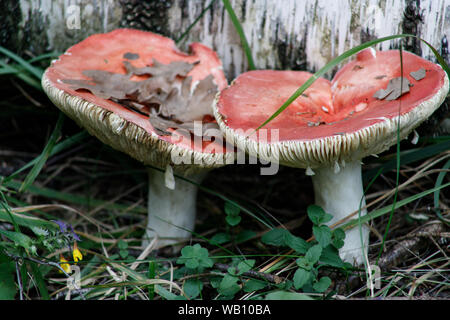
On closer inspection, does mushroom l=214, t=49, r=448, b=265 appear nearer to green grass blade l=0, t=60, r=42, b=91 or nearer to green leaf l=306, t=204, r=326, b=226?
green leaf l=306, t=204, r=326, b=226

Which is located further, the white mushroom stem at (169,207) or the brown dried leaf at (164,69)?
the white mushroom stem at (169,207)

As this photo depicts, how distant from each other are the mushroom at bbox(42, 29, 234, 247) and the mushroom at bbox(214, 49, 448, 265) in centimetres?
20

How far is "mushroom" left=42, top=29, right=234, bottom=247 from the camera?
208cm

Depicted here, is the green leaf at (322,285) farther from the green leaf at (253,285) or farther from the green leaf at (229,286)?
the green leaf at (229,286)

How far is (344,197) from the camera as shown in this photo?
7.61ft

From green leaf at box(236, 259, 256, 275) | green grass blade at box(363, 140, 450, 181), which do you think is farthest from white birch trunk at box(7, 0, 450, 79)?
green leaf at box(236, 259, 256, 275)

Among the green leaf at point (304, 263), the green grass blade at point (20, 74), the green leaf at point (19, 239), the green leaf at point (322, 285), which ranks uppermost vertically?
the green grass blade at point (20, 74)

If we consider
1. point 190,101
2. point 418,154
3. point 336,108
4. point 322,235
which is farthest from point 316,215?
point 190,101

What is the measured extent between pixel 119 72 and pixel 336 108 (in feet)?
3.83

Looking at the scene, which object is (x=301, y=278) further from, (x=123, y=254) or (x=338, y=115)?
(x=123, y=254)

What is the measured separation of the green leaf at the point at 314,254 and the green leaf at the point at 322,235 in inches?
1.9

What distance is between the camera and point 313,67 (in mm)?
2705

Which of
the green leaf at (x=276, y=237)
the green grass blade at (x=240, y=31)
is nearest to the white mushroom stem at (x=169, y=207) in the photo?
the green leaf at (x=276, y=237)

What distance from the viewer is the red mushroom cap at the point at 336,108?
6.14 ft
